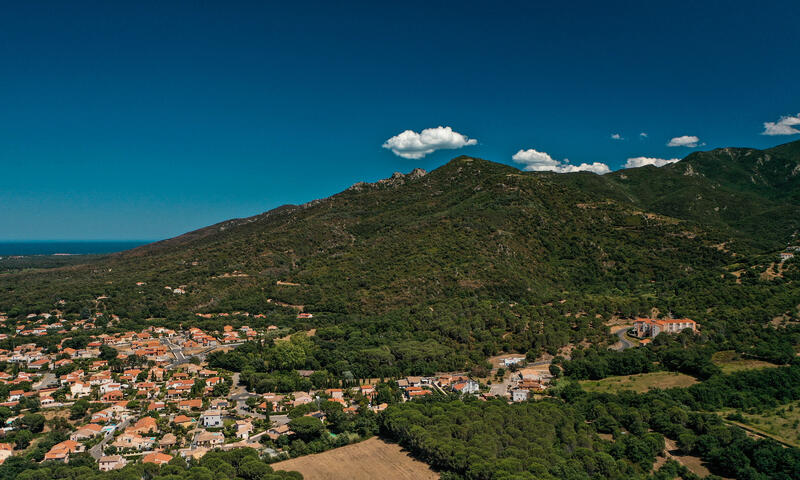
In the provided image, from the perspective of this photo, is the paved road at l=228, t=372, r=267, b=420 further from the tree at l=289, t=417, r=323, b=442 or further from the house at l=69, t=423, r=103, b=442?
the house at l=69, t=423, r=103, b=442

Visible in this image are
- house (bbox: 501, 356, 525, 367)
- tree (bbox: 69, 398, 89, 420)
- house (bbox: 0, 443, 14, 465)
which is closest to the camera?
house (bbox: 0, 443, 14, 465)

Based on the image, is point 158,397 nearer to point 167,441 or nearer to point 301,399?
point 167,441

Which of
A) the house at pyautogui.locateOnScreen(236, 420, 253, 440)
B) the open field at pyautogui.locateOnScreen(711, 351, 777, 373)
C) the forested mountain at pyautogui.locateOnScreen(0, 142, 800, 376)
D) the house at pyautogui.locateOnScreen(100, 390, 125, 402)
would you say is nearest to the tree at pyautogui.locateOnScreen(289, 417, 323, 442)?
the house at pyautogui.locateOnScreen(236, 420, 253, 440)

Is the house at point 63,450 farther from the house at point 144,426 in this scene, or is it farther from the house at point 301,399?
the house at point 301,399

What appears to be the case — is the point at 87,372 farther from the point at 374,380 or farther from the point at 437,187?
the point at 437,187

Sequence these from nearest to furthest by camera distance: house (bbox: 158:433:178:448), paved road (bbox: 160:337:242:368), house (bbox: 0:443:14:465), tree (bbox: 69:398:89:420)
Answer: house (bbox: 0:443:14:465)
house (bbox: 158:433:178:448)
tree (bbox: 69:398:89:420)
paved road (bbox: 160:337:242:368)

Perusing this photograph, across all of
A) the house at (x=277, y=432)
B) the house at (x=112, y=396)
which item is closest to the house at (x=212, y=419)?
the house at (x=277, y=432)
